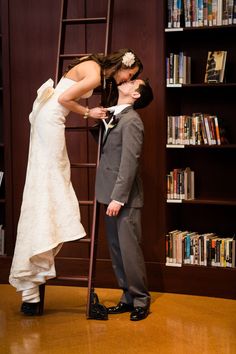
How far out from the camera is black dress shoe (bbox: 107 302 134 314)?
4.30 m

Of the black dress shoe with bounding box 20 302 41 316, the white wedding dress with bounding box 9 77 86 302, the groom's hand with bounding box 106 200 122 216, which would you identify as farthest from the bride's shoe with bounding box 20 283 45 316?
the groom's hand with bounding box 106 200 122 216

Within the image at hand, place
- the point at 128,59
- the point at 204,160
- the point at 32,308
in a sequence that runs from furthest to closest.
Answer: the point at 204,160 < the point at 32,308 < the point at 128,59

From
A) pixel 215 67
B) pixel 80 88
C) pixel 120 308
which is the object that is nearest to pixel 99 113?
pixel 80 88

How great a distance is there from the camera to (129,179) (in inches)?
160

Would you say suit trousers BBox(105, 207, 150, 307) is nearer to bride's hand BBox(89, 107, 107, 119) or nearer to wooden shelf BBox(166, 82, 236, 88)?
bride's hand BBox(89, 107, 107, 119)

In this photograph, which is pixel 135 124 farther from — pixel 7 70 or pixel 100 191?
pixel 7 70

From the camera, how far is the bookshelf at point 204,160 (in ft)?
15.4

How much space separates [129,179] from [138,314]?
85 centimetres

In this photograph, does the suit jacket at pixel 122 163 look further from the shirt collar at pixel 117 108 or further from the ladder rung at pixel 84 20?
the ladder rung at pixel 84 20

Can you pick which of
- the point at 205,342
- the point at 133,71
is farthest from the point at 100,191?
the point at 205,342

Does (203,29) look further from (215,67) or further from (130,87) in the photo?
(130,87)

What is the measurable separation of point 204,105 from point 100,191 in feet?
3.96

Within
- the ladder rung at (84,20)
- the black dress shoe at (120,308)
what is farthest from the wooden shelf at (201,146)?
the black dress shoe at (120,308)

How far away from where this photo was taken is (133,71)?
4238 mm
